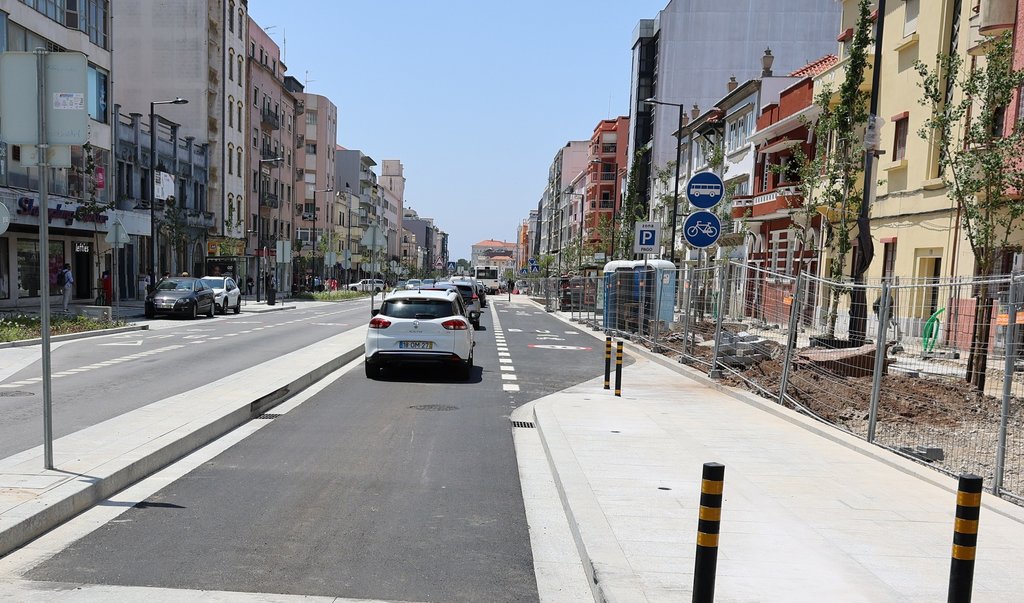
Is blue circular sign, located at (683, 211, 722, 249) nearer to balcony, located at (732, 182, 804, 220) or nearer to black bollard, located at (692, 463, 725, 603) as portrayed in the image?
black bollard, located at (692, 463, 725, 603)

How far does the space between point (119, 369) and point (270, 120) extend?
58516 mm

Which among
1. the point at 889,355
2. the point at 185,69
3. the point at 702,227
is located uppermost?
the point at 185,69

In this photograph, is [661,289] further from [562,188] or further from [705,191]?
[562,188]

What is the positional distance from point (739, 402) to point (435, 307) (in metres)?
5.50

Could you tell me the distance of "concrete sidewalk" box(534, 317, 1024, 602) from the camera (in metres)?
4.16

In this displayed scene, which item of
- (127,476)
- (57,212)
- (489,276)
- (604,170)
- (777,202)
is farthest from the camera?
(604,170)

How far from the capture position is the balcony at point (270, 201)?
215ft

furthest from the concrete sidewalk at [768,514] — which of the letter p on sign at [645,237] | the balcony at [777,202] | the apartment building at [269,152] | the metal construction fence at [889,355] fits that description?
the apartment building at [269,152]

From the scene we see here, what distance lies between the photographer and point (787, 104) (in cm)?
3262

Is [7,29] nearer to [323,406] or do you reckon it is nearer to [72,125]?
[323,406]

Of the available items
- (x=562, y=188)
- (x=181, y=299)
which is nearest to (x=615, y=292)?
(x=181, y=299)

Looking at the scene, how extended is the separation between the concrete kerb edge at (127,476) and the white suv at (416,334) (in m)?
2.49

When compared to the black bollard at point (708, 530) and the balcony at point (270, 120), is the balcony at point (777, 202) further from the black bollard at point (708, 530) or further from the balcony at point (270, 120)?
the balcony at point (270, 120)

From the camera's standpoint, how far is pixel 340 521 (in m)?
5.42
